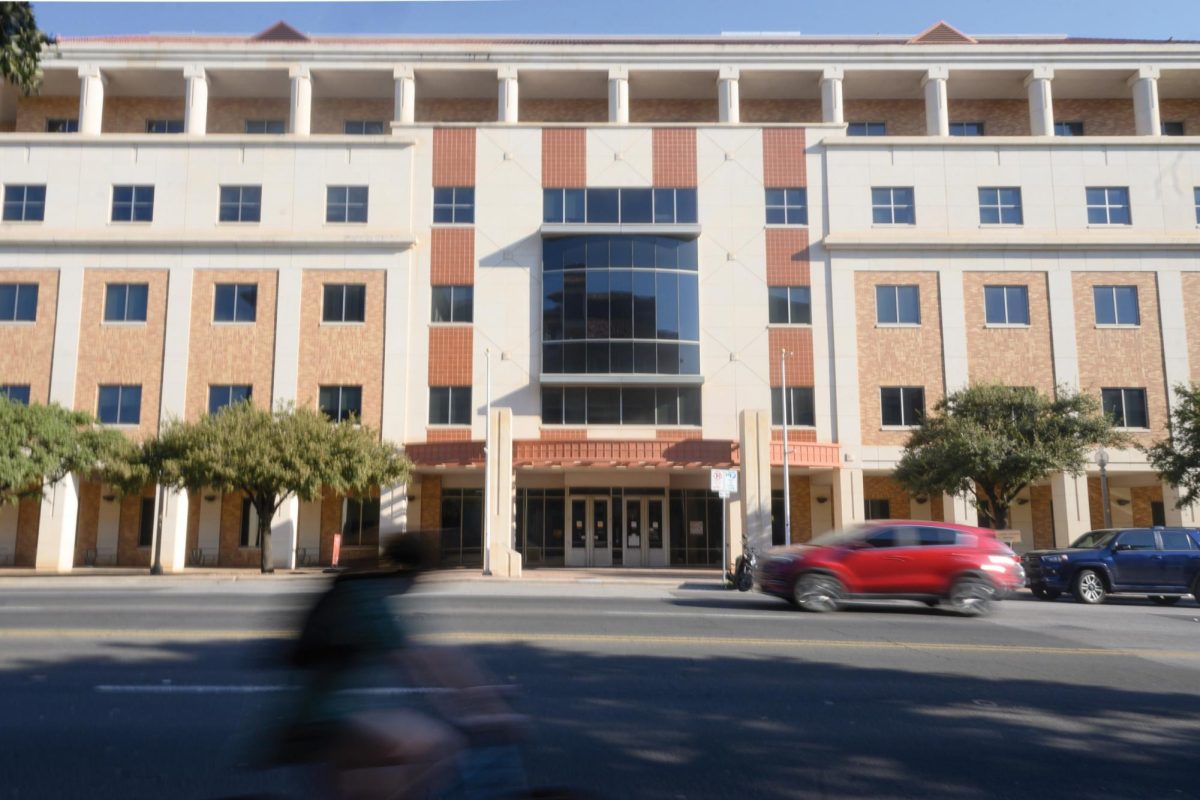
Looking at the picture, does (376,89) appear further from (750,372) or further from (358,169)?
(750,372)

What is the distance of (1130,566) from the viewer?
1814 cm

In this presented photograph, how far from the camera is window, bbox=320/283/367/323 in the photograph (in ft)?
107

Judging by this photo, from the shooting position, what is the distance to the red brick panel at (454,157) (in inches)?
1334

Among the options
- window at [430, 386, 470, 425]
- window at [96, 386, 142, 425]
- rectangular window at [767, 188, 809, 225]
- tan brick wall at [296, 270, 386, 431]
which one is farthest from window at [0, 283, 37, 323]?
rectangular window at [767, 188, 809, 225]

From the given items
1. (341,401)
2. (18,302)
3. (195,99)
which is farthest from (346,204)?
(18,302)

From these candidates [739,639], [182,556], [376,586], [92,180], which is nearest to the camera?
[376,586]

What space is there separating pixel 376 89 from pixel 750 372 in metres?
18.8

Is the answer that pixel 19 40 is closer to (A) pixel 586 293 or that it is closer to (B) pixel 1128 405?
(A) pixel 586 293

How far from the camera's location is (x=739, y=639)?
37.9 ft

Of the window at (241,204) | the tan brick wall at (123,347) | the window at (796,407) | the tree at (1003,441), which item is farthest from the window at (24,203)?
the tree at (1003,441)

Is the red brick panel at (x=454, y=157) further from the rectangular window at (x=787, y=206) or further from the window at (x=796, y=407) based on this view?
the window at (x=796, y=407)

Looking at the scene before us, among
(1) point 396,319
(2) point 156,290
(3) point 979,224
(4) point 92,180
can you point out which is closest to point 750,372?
(3) point 979,224

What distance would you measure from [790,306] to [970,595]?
62.9ft

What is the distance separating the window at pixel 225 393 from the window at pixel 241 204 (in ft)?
20.3
